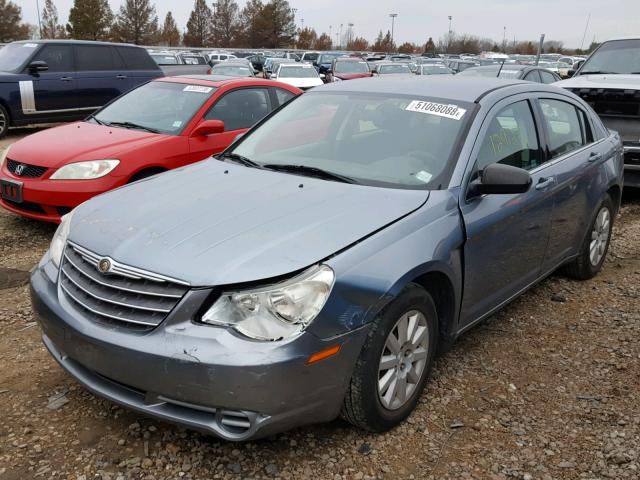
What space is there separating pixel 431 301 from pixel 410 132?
109cm

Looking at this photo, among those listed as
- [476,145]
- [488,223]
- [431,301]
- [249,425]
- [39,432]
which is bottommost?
[39,432]

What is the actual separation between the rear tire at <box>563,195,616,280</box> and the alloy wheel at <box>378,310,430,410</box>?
7.79 ft

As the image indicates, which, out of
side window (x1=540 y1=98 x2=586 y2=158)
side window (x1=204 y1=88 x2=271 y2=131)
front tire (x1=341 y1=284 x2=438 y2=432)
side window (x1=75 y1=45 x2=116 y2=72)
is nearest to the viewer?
front tire (x1=341 y1=284 x2=438 y2=432)

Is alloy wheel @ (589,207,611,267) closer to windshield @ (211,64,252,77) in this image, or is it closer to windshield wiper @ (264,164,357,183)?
windshield wiper @ (264,164,357,183)

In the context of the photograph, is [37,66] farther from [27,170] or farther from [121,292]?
[121,292]

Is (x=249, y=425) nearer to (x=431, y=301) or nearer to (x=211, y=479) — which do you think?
(x=211, y=479)

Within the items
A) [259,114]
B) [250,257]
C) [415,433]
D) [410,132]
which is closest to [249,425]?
[250,257]

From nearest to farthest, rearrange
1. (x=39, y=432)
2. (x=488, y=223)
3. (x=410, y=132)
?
(x=39, y=432) → (x=488, y=223) → (x=410, y=132)

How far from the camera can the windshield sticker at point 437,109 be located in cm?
360

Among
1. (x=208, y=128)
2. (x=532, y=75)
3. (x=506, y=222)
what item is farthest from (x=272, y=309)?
(x=532, y=75)

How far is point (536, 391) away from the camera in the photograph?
343cm

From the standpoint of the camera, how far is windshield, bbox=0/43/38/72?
37.2 feet

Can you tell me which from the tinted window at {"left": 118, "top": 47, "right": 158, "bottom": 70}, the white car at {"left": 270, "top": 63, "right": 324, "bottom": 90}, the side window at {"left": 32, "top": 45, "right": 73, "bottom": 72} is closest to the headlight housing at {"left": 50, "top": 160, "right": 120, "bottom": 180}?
the side window at {"left": 32, "top": 45, "right": 73, "bottom": 72}

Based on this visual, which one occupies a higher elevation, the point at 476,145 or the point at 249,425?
the point at 476,145
